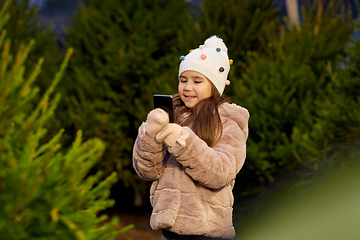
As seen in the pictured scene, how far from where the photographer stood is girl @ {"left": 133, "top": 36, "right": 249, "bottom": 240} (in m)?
2.15

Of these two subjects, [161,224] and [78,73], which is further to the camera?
[78,73]

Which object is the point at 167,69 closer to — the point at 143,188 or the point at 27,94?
the point at 143,188

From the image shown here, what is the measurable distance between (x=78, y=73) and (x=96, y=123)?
2.83 ft

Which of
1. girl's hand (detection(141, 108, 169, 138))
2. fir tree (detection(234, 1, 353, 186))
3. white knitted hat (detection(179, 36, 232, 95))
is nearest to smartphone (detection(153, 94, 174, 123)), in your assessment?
girl's hand (detection(141, 108, 169, 138))

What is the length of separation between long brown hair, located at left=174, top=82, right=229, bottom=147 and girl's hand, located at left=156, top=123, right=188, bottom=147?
0.29 meters

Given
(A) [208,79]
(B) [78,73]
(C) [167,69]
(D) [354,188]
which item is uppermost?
(B) [78,73]

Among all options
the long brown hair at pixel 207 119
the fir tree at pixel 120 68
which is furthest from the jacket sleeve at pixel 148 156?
the fir tree at pixel 120 68

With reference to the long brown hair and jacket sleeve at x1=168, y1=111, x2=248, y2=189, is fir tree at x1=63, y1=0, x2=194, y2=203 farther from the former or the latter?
jacket sleeve at x1=168, y1=111, x2=248, y2=189

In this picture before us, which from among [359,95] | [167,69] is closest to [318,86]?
[359,95]

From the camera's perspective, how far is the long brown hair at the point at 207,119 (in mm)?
2391

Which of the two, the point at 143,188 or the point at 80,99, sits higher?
the point at 80,99

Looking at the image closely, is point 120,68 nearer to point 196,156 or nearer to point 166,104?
point 166,104

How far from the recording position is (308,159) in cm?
423

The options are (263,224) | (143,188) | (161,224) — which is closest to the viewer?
(263,224)
